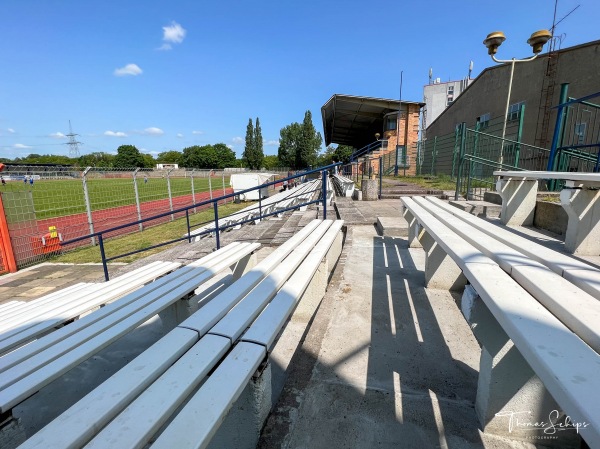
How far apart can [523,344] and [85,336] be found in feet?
6.17

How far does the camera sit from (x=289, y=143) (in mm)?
66562

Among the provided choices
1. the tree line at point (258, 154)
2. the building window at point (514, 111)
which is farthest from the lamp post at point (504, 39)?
the tree line at point (258, 154)

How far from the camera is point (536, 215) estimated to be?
143 inches

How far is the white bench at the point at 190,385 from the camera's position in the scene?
31.8 inches

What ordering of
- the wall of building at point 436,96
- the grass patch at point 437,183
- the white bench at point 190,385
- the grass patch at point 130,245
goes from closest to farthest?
the white bench at point 190,385, the grass patch at point 130,245, the grass patch at point 437,183, the wall of building at point 436,96

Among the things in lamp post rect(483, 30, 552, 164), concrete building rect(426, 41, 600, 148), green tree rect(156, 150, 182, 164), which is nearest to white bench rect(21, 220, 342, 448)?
lamp post rect(483, 30, 552, 164)

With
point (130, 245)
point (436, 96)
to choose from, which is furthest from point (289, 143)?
point (130, 245)

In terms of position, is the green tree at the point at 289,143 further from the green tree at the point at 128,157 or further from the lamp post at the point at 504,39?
the lamp post at the point at 504,39

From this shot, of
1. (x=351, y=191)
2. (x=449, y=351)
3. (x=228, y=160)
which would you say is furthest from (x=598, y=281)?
(x=228, y=160)

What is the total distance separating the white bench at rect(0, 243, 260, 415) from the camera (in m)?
1.15

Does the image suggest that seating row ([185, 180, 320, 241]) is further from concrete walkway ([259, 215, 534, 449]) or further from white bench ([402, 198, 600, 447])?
white bench ([402, 198, 600, 447])

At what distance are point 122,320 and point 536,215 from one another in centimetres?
451

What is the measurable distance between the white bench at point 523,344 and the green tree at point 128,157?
106 m

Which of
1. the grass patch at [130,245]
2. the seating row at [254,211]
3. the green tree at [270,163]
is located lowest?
the grass patch at [130,245]
